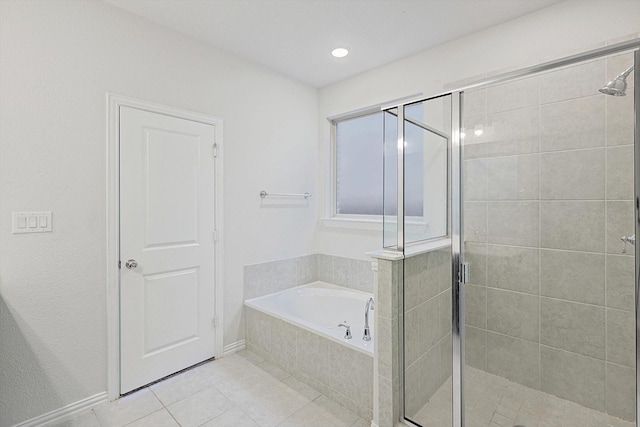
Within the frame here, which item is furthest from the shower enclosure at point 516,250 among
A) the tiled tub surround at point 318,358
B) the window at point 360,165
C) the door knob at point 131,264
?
the door knob at point 131,264

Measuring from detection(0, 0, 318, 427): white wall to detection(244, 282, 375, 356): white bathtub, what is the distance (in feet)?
4.03

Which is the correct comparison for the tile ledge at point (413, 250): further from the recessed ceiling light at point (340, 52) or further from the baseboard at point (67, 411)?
the baseboard at point (67, 411)

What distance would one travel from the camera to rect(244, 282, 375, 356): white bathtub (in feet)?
9.28

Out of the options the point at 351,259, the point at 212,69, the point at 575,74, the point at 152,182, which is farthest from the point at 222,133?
the point at 575,74

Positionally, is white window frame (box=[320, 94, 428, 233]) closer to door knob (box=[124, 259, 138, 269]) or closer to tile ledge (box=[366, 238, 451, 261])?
tile ledge (box=[366, 238, 451, 261])

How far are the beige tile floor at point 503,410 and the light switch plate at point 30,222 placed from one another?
2.34 meters

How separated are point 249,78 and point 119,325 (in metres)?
2.17

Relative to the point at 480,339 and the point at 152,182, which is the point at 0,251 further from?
the point at 480,339

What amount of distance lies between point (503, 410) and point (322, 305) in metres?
1.67

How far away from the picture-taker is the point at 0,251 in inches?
Answer: 66.3

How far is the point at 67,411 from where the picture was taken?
6.18 feet

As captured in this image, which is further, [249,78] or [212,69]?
[249,78]

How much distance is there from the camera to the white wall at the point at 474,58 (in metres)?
1.88

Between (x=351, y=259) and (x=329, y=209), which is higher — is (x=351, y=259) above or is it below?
below
